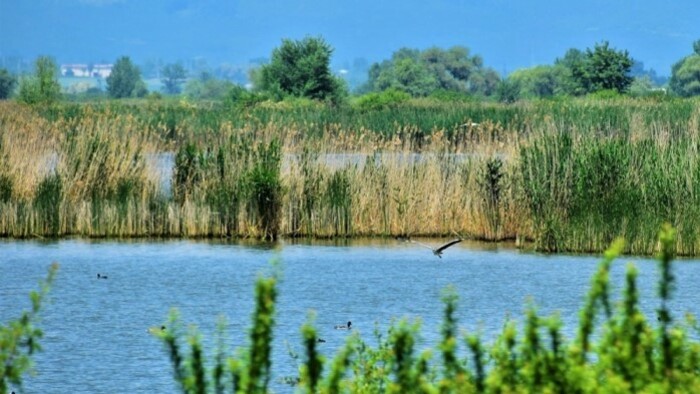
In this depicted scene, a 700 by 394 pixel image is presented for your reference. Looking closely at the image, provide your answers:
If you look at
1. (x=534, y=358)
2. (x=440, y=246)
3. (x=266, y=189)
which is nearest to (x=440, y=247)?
(x=440, y=246)

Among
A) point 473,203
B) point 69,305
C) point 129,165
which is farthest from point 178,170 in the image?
point 69,305

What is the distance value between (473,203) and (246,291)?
4.40m

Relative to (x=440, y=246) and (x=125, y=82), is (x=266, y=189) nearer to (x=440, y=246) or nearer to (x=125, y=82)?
(x=440, y=246)

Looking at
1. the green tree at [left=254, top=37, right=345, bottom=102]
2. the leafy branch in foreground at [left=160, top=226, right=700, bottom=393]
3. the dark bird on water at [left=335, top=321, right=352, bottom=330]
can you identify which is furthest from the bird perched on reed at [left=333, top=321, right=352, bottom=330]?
the green tree at [left=254, top=37, right=345, bottom=102]

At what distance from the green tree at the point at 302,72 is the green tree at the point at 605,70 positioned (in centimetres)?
932

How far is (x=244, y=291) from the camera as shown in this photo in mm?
16703

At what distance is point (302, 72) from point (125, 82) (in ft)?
264

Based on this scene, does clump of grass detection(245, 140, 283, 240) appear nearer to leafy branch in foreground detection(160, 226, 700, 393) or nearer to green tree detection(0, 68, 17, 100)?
leafy branch in foreground detection(160, 226, 700, 393)

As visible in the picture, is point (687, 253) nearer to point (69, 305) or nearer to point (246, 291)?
point (246, 291)

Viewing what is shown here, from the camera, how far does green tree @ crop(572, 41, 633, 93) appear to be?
59.0 m

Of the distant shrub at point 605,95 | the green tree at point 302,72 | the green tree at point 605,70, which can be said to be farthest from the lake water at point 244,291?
the green tree at point 605,70

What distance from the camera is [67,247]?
19844 mm

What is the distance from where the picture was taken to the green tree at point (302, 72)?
5988cm

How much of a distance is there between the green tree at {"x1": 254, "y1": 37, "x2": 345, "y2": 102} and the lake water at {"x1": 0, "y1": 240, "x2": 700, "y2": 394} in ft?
130
